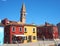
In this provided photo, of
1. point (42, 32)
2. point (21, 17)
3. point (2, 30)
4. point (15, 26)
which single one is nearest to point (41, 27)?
point (42, 32)

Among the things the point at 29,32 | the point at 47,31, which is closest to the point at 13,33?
the point at 29,32

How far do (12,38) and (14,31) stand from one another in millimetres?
2722

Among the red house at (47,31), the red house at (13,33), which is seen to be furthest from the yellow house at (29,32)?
the red house at (47,31)

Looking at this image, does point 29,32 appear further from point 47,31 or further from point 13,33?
point 47,31

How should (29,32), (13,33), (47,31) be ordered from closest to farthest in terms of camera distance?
(13,33), (29,32), (47,31)

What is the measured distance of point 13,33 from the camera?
64.7 metres

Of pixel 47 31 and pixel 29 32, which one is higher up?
pixel 47 31

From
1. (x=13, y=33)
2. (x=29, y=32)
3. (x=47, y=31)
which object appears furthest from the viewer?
(x=47, y=31)

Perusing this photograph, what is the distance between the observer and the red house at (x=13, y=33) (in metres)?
63.8

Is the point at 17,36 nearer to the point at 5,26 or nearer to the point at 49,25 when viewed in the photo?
the point at 5,26

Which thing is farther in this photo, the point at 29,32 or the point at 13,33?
the point at 29,32

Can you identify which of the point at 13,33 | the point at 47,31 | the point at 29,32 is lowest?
the point at 13,33

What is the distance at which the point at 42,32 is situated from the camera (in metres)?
82.2

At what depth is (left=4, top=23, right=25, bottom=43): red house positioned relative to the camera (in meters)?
63.8
